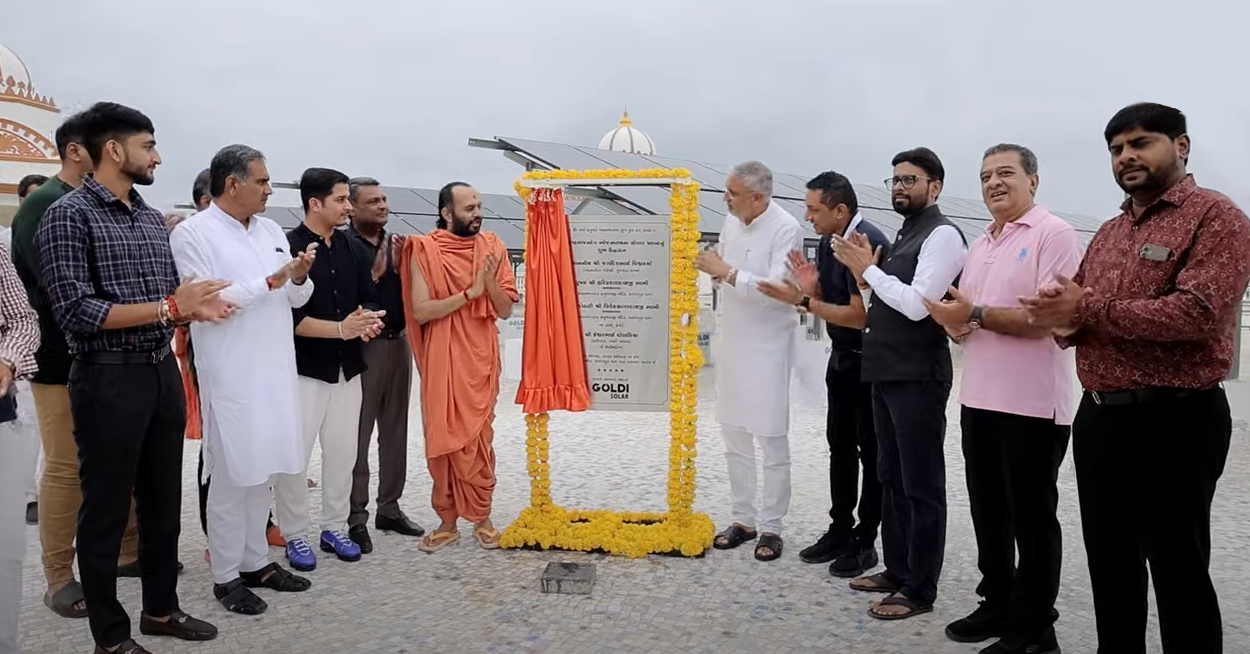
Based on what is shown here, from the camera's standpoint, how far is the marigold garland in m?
4.82

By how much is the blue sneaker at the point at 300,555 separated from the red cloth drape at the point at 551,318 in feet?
4.66

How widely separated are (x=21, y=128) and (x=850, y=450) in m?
20.7

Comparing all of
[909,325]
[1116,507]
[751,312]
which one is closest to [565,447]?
[751,312]

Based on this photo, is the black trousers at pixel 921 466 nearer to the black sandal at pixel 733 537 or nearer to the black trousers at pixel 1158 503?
the black trousers at pixel 1158 503

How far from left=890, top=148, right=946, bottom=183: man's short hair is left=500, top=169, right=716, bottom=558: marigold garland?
51.3 inches

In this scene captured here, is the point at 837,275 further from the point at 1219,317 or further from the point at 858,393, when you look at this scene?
the point at 1219,317

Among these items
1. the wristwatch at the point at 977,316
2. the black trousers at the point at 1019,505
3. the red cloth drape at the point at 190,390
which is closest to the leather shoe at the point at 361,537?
the red cloth drape at the point at 190,390

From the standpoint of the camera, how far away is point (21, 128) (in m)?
18.6

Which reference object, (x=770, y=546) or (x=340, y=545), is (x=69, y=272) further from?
(x=770, y=546)

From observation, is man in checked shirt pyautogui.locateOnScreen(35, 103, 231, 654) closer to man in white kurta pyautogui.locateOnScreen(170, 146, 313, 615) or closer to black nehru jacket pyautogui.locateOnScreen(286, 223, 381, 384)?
man in white kurta pyautogui.locateOnScreen(170, 146, 313, 615)

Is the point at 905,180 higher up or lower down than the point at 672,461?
higher up

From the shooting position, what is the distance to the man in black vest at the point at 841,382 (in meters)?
4.43

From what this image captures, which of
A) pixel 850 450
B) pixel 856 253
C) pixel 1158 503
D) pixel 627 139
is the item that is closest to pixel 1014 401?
pixel 1158 503

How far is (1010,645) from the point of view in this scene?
337cm
